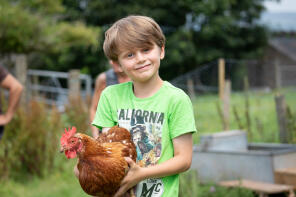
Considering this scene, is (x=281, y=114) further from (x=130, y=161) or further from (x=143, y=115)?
(x=130, y=161)

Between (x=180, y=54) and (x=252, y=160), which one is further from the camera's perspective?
(x=180, y=54)

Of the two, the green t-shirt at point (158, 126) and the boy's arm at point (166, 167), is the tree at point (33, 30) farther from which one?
the boy's arm at point (166, 167)

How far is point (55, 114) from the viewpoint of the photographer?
6.93 m

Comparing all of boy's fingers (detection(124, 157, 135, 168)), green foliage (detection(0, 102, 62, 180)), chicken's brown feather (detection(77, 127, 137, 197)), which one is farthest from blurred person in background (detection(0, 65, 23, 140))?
boy's fingers (detection(124, 157, 135, 168))

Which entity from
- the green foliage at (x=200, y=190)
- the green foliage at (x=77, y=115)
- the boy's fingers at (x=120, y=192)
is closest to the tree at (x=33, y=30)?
the green foliage at (x=77, y=115)

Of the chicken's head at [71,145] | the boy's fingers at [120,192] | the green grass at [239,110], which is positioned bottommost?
the green grass at [239,110]

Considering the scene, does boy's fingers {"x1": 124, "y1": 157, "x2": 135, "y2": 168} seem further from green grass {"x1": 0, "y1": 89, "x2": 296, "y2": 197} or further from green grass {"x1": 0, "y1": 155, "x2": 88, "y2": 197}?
green grass {"x1": 0, "y1": 155, "x2": 88, "y2": 197}

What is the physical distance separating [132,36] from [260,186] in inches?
128

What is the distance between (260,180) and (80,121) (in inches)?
132

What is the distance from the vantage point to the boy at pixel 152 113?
2.05 meters

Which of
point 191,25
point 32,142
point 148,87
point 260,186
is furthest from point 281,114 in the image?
point 191,25

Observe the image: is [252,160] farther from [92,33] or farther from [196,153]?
[92,33]

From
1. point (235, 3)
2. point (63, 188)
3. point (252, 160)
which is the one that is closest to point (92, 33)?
point (63, 188)

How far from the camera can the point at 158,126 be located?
2.07 m
